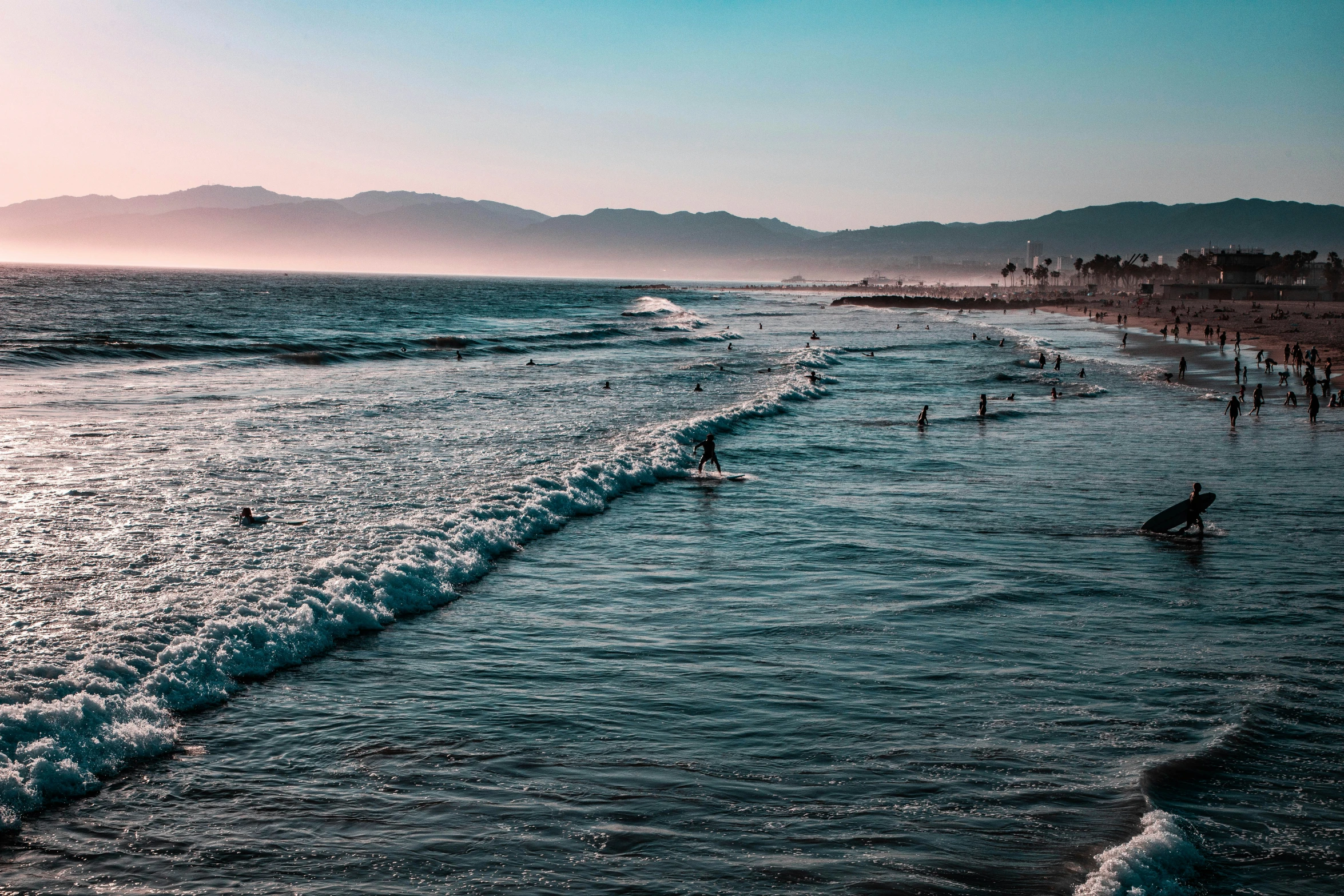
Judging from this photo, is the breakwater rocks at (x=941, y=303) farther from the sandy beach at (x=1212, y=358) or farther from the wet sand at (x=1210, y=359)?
the wet sand at (x=1210, y=359)

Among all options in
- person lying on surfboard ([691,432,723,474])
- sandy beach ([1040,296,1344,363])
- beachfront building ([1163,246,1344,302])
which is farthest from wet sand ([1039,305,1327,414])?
beachfront building ([1163,246,1344,302])

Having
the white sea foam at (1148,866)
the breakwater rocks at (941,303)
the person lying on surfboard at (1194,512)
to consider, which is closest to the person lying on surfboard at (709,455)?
the person lying on surfboard at (1194,512)

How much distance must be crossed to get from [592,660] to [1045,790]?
17.7 ft

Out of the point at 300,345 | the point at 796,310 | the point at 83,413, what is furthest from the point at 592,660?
the point at 796,310

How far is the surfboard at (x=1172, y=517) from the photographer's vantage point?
18078 millimetres

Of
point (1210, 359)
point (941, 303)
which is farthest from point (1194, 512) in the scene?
point (941, 303)

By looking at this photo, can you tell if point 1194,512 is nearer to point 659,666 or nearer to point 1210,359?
point 659,666

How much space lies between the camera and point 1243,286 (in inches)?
5615

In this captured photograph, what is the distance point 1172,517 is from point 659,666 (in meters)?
11.9

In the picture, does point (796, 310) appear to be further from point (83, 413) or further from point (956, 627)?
point (956, 627)

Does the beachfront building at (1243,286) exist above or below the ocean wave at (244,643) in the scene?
above

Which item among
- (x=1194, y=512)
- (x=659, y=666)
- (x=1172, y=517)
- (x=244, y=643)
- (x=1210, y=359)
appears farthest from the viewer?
(x=1210, y=359)

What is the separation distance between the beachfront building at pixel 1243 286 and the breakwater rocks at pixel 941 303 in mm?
25822

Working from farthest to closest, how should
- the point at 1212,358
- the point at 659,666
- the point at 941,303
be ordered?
the point at 941,303
the point at 1212,358
the point at 659,666
